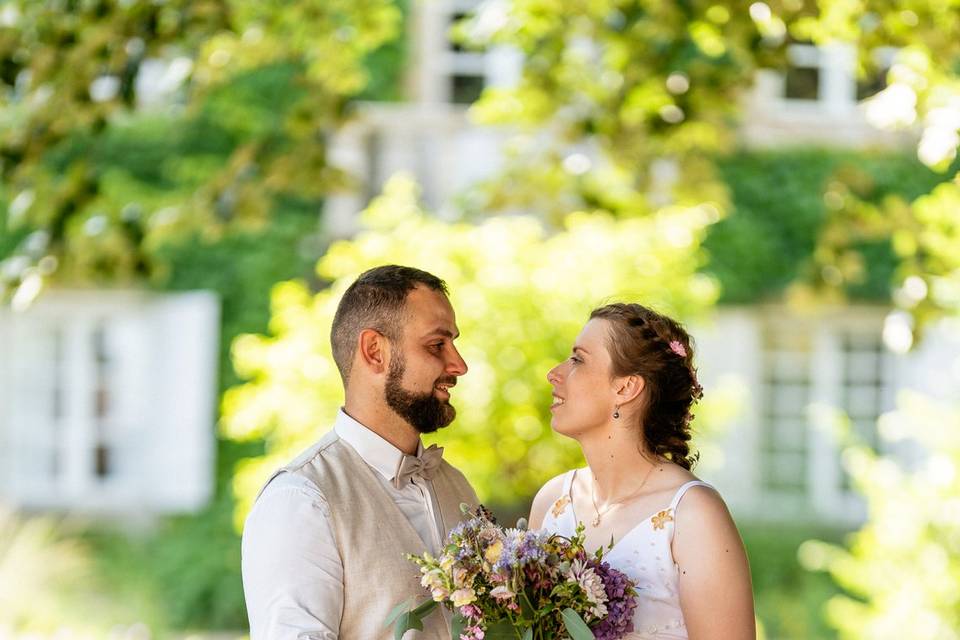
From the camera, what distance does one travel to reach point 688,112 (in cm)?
515

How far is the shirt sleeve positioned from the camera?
93.4 inches

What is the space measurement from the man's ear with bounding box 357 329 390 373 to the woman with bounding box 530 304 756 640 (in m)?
0.44

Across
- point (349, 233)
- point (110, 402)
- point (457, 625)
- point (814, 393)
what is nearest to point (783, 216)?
point (814, 393)

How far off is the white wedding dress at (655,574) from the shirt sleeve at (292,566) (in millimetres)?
656

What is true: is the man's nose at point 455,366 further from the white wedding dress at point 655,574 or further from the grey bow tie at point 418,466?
the white wedding dress at point 655,574

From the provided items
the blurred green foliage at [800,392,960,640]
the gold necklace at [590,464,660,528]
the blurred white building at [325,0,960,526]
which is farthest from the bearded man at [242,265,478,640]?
the blurred white building at [325,0,960,526]

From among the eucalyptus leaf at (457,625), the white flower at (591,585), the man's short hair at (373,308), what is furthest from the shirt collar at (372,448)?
the white flower at (591,585)

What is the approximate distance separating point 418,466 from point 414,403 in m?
0.14

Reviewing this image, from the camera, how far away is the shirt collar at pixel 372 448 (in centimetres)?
268

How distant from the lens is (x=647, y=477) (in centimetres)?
295

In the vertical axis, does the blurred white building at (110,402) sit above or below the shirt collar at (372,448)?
below

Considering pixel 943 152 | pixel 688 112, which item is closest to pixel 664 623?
pixel 943 152

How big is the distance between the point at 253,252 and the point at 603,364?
7.75 m

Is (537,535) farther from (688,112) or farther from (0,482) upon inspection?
(0,482)
